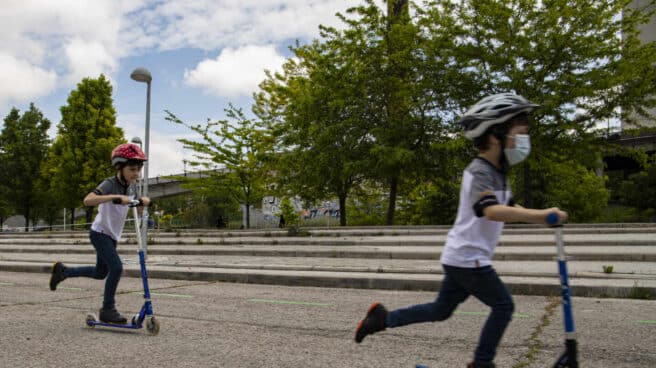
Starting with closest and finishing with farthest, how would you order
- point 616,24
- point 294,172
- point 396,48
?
point 616,24 < point 396,48 < point 294,172

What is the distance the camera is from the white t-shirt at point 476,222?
118 inches

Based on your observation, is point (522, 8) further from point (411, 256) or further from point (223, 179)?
point (223, 179)

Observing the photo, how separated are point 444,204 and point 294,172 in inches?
318

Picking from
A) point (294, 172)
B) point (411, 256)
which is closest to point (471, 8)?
point (294, 172)

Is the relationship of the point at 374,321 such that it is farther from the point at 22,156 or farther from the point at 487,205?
the point at 22,156

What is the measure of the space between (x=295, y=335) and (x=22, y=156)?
144 feet

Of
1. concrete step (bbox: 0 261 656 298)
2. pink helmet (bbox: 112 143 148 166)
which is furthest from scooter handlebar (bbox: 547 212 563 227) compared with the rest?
concrete step (bbox: 0 261 656 298)

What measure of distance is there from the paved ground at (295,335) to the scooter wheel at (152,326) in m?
0.07

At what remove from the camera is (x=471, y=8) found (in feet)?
67.3

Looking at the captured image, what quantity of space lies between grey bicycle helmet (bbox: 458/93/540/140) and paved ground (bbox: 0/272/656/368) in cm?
184

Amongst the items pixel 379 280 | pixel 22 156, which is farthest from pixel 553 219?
pixel 22 156

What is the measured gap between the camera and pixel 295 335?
199 inches

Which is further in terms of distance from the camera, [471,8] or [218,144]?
[218,144]

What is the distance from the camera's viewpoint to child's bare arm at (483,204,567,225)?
2.70 m
